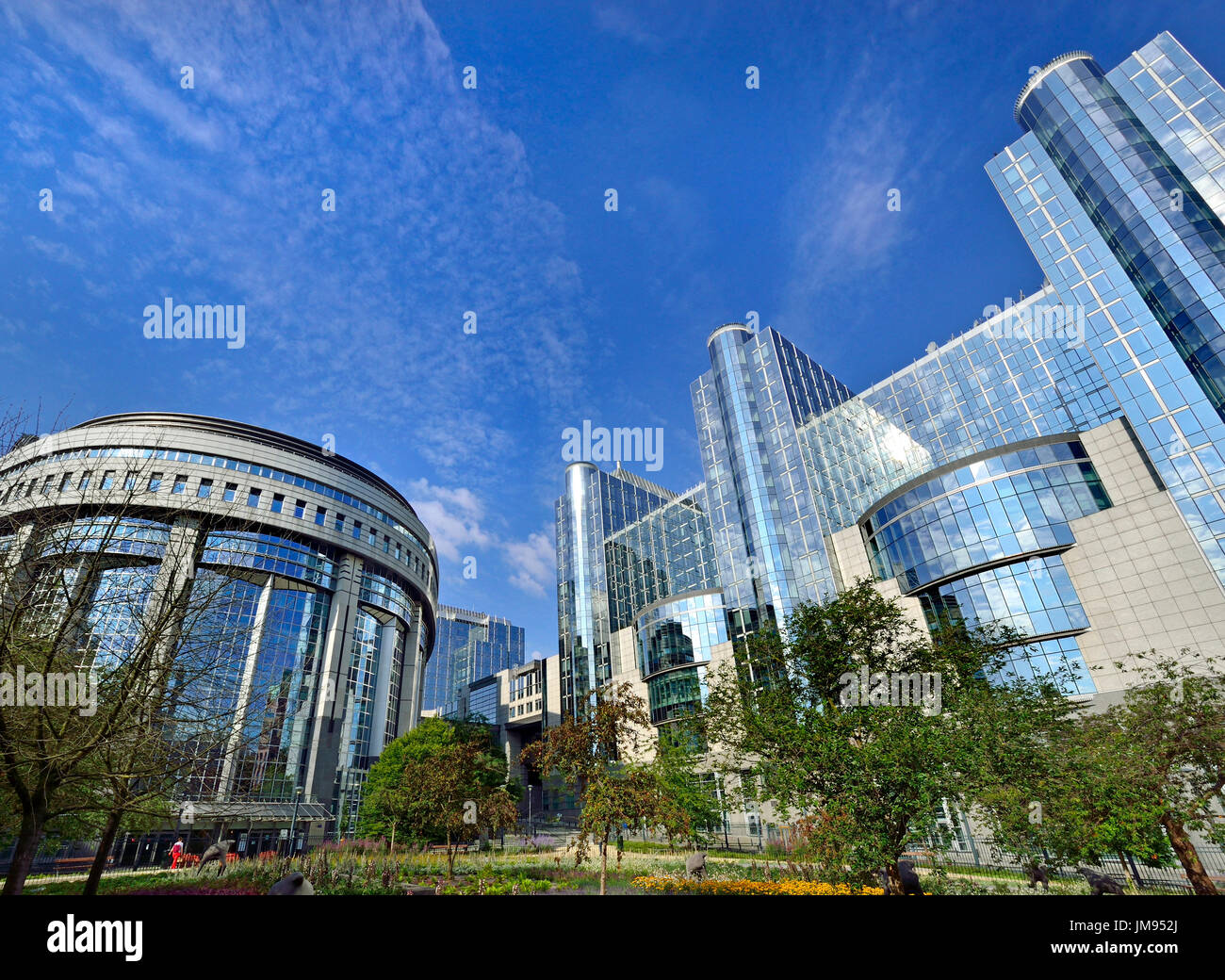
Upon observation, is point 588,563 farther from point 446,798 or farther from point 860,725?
point 860,725

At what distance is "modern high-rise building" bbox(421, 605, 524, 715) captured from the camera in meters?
149

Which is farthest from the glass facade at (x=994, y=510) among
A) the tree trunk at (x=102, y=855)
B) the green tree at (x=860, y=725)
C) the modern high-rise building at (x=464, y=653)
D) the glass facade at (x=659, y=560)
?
the modern high-rise building at (x=464, y=653)

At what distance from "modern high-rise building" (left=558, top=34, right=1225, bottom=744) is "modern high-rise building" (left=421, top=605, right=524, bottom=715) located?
80926 mm

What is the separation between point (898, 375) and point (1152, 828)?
68772 mm

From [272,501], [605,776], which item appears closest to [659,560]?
[272,501]

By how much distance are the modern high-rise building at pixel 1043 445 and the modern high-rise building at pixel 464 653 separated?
8093 centimetres

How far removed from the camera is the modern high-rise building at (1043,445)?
118ft

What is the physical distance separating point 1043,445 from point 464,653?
466ft

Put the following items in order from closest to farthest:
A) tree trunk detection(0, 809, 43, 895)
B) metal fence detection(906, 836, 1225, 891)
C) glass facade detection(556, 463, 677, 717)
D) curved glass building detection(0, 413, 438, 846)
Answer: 1. tree trunk detection(0, 809, 43, 895)
2. metal fence detection(906, 836, 1225, 891)
3. curved glass building detection(0, 413, 438, 846)
4. glass facade detection(556, 463, 677, 717)

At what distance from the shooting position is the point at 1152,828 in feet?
55.5

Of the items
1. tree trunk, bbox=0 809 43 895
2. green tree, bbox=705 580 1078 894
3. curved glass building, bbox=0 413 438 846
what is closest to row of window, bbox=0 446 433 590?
curved glass building, bbox=0 413 438 846

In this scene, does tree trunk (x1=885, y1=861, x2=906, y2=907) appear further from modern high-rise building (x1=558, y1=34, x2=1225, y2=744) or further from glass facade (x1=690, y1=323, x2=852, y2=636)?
glass facade (x1=690, y1=323, x2=852, y2=636)
